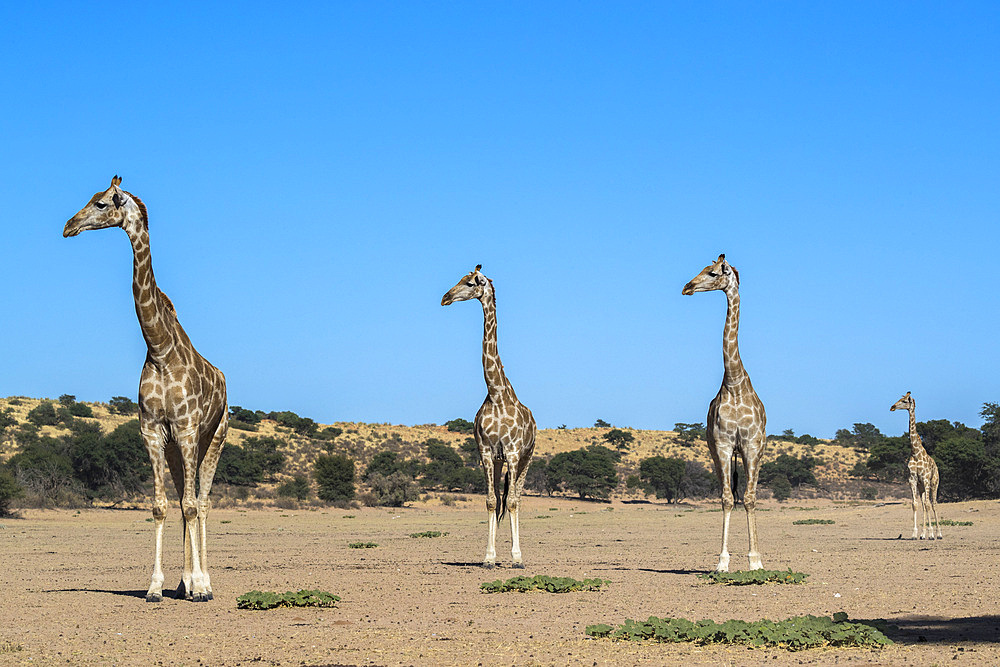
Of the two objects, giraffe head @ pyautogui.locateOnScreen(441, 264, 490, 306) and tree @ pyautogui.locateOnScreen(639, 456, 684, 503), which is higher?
giraffe head @ pyautogui.locateOnScreen(441, 264, 490, 306)

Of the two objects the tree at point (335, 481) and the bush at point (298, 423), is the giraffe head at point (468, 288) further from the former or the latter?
the bush at point (298, 423)

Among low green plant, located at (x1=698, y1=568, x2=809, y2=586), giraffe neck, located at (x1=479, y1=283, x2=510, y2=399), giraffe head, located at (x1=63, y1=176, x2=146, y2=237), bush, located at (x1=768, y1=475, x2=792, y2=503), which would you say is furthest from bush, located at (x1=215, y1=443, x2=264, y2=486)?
giraffe head, located at (x1=63, y1=176, x2=146, y2=237)

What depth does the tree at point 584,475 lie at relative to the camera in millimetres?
70062

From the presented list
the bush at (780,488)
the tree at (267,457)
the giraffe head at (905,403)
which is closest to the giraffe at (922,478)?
the giraffe head at (905,403)

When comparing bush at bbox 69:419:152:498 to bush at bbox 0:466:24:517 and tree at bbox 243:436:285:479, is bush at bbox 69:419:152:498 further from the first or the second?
bush at bbox 0:466:24:517

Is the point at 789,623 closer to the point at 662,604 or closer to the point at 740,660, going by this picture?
the point at 740,660

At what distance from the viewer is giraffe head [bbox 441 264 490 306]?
64.4 feet

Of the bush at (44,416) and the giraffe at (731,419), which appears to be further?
the bush at (44,416)

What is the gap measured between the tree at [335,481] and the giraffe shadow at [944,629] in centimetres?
4682

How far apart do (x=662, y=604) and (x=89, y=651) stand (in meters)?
6.91

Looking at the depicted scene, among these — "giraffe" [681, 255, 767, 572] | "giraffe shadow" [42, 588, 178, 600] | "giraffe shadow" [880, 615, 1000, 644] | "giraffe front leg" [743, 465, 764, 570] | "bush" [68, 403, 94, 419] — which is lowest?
"giraffe shadow" [42, 588, 178, 600]

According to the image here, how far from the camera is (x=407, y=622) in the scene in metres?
11.9

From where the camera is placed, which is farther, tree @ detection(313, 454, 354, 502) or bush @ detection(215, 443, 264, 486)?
bush @ detection(215, 443, 264, 486)

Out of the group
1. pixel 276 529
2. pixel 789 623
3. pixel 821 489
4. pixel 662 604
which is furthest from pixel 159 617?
pixel 821 489
